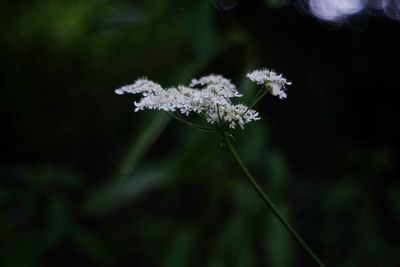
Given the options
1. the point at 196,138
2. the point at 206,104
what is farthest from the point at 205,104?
the point at 196,138

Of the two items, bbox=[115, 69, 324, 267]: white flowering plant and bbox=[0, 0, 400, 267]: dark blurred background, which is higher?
bbox=[0, 0, 400, 267]: dark blurred background

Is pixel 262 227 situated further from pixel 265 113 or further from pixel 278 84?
pixel 278 84

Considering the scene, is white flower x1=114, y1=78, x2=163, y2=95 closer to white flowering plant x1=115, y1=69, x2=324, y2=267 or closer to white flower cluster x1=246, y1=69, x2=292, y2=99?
white flowering plant x1=115, y1=69, x2=324, y2=267

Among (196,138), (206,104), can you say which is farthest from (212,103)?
(196,138)

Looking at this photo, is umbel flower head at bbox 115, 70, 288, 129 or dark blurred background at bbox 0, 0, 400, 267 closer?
umbel flower head at bbox 115, 70, 288, 129

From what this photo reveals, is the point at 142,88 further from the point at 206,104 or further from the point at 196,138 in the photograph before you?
the point at 196,138

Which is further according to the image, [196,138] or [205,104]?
[196,138]

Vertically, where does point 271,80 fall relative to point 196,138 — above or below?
below

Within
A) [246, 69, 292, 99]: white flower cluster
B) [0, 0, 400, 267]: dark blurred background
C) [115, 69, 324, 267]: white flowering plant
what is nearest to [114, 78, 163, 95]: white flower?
[115, 69, 324, 267]: white flowering plant

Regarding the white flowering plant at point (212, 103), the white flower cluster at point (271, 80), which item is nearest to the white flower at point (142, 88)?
the white flowering plant at point (212, 103)
